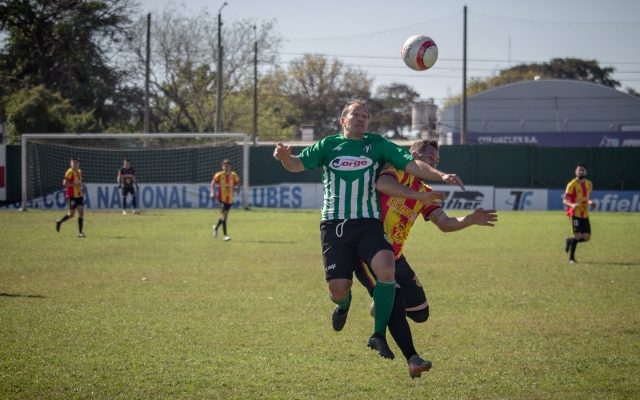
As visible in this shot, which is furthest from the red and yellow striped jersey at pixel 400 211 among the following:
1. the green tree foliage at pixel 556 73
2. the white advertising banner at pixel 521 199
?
the green tree foliage at pixel 556 73

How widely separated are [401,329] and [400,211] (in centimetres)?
121

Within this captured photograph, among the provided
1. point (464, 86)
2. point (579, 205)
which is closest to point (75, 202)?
point (579, 205)

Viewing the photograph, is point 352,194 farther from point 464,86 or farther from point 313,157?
point 464,86

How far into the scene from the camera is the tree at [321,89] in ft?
240

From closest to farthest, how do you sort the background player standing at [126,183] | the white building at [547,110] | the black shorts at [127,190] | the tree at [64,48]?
1. the background player standing at [126,183]
2. the black shorts at [127,190]
3. the tree at [64,48]
4. the white building at [547,110]

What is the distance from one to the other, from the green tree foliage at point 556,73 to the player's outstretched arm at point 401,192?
7673cm

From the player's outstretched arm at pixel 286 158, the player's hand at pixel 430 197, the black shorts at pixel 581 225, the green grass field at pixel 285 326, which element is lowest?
the green grass field at pixel 285 326

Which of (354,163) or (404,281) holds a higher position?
(354,163)

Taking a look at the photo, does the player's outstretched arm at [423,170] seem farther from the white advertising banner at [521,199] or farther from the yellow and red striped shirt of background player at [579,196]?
the white advertising banner at [521,199]

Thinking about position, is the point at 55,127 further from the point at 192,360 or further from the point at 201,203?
the point at 192,360

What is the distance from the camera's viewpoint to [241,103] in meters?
62.7

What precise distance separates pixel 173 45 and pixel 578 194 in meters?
43.2

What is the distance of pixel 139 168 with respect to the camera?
38.9m

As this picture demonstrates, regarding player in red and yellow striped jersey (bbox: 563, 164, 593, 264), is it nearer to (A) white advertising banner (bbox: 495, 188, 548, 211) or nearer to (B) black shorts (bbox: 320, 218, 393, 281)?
(B) black shorts (bbox: 320, 218, 393, 281)
